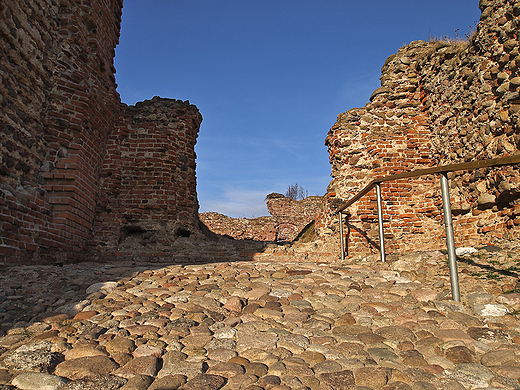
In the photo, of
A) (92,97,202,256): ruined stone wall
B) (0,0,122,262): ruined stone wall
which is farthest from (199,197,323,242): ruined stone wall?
(0,0,122,262): ruined stone wall

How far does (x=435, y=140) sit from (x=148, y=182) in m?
5.72

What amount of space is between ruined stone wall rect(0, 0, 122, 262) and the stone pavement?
1137mm

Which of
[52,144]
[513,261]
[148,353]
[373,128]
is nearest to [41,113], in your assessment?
[52,144]

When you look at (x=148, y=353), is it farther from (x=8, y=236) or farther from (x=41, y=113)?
(x=41, y=113)

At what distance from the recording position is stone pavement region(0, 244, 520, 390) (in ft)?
7.27

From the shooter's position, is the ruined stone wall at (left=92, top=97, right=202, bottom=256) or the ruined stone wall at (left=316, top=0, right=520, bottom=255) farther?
the ruined stone wall at (left=92, top=97, right=202, bottom=256)

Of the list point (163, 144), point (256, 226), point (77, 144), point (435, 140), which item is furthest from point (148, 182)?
point (256, 226)

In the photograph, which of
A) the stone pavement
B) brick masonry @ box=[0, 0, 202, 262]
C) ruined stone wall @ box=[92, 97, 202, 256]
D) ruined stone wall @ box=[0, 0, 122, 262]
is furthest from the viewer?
ruined stone wall @ box=[92, 97, 202, 256]

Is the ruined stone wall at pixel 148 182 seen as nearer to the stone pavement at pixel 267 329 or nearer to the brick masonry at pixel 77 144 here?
the brick masonry at pixel 77 144

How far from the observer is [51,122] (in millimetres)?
6195

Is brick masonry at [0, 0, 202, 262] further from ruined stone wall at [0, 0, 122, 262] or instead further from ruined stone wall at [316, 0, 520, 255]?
ruined stone wall at [316, 0, 520, 255]

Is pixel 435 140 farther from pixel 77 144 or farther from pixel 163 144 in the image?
pixel 77 144

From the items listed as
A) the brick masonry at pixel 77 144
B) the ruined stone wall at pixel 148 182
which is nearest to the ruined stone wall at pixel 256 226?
the ruined stone wall at pixel 148 182

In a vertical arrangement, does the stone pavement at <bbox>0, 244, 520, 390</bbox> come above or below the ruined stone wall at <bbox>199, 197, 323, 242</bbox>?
below
